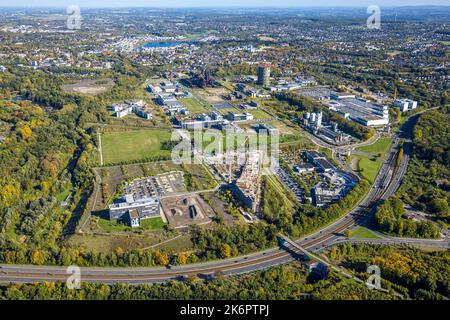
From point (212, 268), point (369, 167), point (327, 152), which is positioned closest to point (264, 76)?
point (327, 152)

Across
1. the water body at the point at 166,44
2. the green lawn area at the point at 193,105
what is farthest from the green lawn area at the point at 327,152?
the water body at the point at 166,44

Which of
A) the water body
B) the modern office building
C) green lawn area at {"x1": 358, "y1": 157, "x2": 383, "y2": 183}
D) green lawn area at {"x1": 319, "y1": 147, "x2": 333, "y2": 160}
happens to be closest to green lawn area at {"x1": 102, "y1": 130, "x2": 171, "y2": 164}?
green lawn area at {"x1": 319, "y1": 147, "x2": 333, "y2": 160}

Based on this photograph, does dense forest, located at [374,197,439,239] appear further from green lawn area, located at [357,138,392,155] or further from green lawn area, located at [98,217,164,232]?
green lawn area, located at [98,217,164,232]

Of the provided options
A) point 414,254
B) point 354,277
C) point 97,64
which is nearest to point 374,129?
point 414,254

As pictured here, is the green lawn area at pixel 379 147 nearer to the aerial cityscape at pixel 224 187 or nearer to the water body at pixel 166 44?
the aerial cityscape at pixel 224 187

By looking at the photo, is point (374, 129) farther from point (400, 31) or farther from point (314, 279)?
point (400, 31)

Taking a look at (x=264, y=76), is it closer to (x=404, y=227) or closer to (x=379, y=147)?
(x=379, y=147)

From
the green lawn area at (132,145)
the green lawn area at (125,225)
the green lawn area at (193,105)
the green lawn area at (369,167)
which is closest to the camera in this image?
the green lawn area at (125,225)
